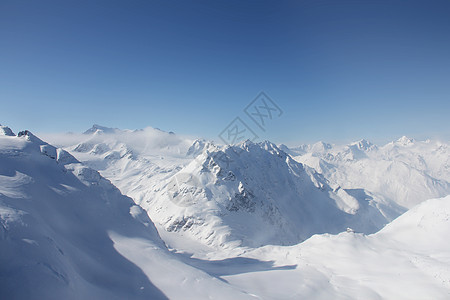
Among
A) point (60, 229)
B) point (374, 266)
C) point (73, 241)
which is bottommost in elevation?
point (60, 229)

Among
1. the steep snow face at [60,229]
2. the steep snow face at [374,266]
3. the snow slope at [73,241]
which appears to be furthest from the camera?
the steep snow face at [374,266]

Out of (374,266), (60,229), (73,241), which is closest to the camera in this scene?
(73,241)

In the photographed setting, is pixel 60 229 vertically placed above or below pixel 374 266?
below

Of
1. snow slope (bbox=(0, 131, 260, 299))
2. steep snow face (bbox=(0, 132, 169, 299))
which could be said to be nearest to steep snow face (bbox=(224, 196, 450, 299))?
snow slope (bbox=(0, 131, 260, 299))

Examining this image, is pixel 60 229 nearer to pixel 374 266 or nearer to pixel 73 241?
pixel 73 241

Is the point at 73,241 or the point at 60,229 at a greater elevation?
the point at 73,241

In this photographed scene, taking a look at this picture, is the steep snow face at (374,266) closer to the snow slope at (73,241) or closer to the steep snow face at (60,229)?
the snow slope at (73,241)

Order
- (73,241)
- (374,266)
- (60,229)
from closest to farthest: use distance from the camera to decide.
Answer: (73,241) < (60,229) < (374,266)

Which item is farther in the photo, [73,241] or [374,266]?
[374,266]

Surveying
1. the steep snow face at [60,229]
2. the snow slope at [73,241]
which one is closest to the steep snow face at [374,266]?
the snow slope at [73,241]

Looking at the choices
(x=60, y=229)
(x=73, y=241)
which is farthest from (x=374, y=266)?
(x=60, y=229)
